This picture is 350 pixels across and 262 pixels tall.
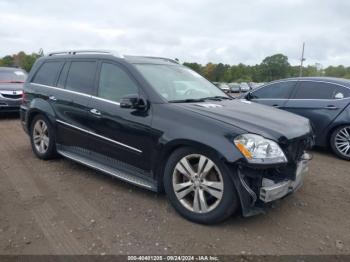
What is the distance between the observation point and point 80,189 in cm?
456

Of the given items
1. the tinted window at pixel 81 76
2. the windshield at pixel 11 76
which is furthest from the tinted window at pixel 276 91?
the windshield at pixel 11 76

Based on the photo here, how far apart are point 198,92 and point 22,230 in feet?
8.73

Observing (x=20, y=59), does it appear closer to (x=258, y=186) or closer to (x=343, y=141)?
(x=343, y=141)

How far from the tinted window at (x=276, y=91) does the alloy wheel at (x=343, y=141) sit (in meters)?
1.37

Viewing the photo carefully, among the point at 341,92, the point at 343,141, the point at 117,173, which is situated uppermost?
the point at 341,92

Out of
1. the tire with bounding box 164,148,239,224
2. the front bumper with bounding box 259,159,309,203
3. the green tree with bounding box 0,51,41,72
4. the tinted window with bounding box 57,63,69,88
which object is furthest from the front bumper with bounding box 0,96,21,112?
the green tree with bounding box 0,51,41,72

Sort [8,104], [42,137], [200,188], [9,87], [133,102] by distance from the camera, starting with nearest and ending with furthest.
→ [200,188] → [133,102] → [42,137] → [8,104] → [9,87]

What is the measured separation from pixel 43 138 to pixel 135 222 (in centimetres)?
283

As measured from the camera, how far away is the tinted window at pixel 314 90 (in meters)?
6.86

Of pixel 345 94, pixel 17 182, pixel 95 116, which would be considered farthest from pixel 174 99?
pixel 345 94

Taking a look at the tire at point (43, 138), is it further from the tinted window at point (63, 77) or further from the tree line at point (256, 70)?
the tree line at point (256, 70)

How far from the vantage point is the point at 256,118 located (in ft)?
12.7

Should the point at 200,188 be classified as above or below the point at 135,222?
above

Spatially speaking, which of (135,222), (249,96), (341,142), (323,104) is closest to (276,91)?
(249,96)
